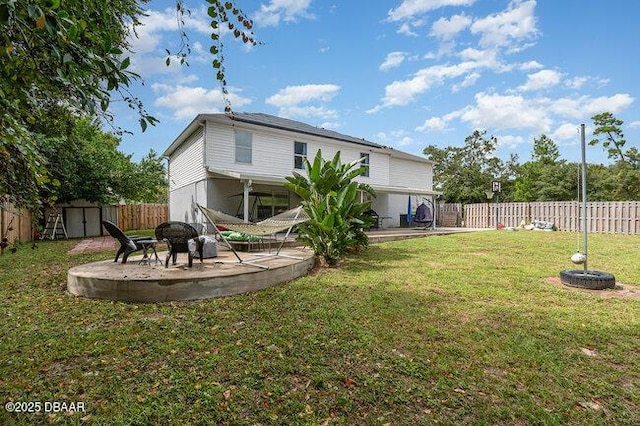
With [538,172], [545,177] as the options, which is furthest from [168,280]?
[538,172]

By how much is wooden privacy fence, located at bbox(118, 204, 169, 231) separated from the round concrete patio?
15.7 m

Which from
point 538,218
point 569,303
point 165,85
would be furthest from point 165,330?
point 538,218

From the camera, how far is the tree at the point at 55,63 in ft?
4.11

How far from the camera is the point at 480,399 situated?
245cm

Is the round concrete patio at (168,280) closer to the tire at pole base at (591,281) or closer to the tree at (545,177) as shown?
the tire at pole base at (591,281)

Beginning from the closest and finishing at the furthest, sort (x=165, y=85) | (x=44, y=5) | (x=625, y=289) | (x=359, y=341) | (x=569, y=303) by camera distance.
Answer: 1. (x=44, y=5)
2. (x=359, y=341)
3. (x=165, y=85)
4. (x=569, y=303)
5. (x=625, y=289)

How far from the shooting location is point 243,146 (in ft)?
44.6

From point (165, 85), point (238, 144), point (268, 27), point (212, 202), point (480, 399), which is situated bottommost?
point (480, 399)

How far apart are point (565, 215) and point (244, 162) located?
16.7 m

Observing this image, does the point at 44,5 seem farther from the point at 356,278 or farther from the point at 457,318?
the point at 356,278

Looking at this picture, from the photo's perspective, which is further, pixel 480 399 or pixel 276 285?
pixel 276 285

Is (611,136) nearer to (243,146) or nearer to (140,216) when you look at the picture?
(243,146)

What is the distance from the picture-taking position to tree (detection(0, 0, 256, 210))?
4.11ft

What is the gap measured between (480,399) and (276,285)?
3.79 meters
